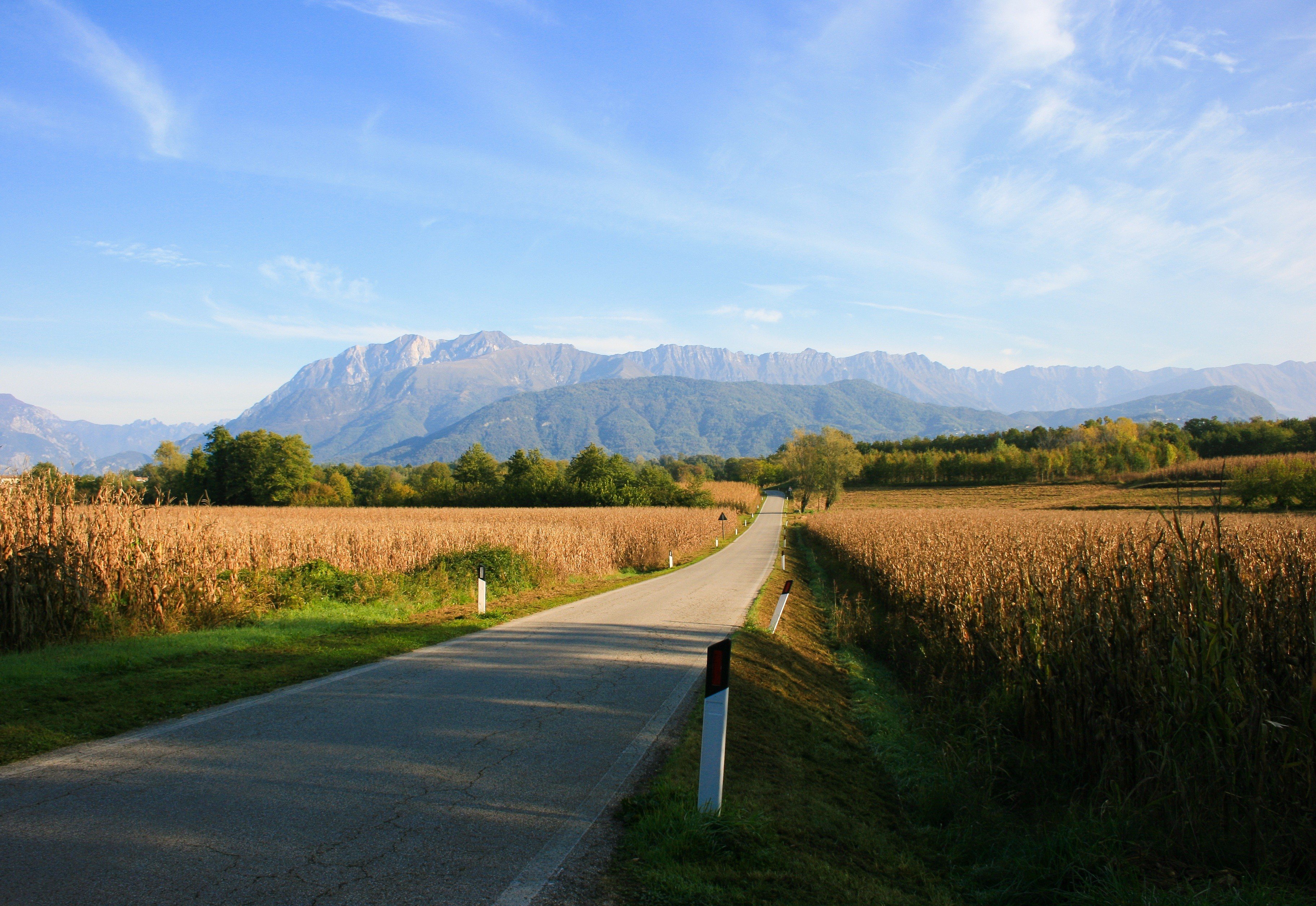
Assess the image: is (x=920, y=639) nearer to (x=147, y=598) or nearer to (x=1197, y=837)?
(x=1197, y=837)

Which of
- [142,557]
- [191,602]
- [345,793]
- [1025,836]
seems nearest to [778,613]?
[1025,836]

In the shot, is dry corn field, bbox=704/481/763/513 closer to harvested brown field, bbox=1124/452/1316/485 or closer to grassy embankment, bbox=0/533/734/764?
harvested brown field, bbox=1124/452/1316/485

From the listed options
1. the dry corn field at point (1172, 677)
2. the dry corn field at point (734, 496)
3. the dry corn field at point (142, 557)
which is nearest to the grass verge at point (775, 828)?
the dry corn field at point (1172, 677)

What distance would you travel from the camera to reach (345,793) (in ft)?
14.2

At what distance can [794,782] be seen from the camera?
18.6 feet

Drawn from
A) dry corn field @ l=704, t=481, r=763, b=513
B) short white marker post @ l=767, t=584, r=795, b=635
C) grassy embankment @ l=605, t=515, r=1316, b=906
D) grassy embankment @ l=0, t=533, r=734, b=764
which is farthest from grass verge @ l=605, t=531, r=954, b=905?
dry corn field @ l=704, t=481, r=763, b=513

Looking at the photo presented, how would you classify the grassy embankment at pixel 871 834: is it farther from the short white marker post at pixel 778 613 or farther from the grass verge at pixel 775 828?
the short white marker post at pixel 778 613

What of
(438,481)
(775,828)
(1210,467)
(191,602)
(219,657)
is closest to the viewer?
(775,828)

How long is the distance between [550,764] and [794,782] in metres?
2.11

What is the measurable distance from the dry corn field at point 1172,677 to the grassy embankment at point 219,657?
775 centimetres

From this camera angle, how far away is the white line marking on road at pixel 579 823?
3.26 m

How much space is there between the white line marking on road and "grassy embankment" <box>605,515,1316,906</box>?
26 centimetres

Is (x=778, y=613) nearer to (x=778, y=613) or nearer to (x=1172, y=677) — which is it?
(x=778, y=613)

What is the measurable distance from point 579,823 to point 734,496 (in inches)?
2850
